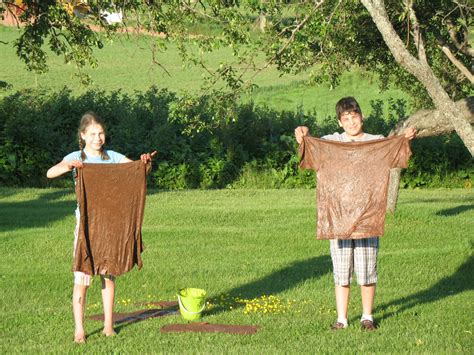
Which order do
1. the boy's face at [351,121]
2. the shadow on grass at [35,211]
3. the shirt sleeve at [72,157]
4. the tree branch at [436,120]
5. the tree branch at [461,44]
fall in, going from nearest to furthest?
the shirt sleeve at [72,157]
the boy's face at [351,121]
the tree branch at [436,120]
the tree branch at [461,44]
the shadow on grass at [35,211]

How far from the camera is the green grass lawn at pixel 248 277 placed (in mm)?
8570

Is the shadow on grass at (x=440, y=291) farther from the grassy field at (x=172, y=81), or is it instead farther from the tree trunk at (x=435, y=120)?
the grassy field at (x=172, y=81)

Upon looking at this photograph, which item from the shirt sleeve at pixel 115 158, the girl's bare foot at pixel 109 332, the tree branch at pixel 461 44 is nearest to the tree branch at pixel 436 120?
the tree branch at pixel 461 44

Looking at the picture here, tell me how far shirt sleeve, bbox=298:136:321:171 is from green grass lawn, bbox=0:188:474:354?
1335 millimetres

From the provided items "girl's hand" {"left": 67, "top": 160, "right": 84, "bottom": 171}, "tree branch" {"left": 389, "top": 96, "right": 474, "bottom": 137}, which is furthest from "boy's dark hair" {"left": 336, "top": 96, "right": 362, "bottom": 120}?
"tree branch" {"left": 389, "top": 96, "right": 474, "bottom": 137}

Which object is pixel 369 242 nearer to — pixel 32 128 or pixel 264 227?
pixel 264 227

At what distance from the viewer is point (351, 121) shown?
8812mm

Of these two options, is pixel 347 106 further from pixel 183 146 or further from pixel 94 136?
pixel 183 146

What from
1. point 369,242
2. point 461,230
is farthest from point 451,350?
point 461,230

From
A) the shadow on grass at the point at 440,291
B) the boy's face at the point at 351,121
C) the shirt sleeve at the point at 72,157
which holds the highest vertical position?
the boy's face at the point at 351,121

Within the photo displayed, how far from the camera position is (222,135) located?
24656 mm

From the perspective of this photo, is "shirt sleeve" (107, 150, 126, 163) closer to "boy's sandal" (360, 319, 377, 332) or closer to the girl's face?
the girl's face

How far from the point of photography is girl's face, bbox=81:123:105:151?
332 inches

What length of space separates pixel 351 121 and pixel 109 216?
205 centimetres
